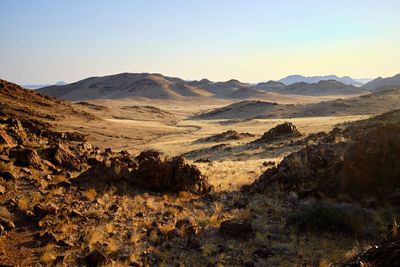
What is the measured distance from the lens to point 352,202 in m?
7.34

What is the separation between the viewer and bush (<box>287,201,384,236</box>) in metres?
6.04

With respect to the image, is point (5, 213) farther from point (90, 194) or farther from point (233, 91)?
point (233, 91)

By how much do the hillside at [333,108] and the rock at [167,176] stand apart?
145 feet

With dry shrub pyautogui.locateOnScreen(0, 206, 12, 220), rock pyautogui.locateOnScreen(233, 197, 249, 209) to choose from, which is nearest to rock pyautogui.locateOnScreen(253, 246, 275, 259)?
rock pyautogui.locateOnScreen(233, 197, 249, 209)

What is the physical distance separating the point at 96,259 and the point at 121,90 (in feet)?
461

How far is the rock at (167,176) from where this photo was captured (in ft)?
29.8

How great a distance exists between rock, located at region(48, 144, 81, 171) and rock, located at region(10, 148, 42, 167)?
89cm

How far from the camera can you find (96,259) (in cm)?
439

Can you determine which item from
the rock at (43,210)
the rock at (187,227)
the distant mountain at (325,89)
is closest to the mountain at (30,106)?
the rock at (43,210)

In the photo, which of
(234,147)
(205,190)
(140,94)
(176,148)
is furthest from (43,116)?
(140,94)

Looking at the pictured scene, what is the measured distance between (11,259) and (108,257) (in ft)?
4.71

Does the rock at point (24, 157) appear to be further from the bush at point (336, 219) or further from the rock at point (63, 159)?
the bush at point (336, 219)

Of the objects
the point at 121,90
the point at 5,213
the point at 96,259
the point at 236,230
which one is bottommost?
the point at 236,230

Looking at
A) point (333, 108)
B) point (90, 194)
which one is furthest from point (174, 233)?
point (333, 108)
